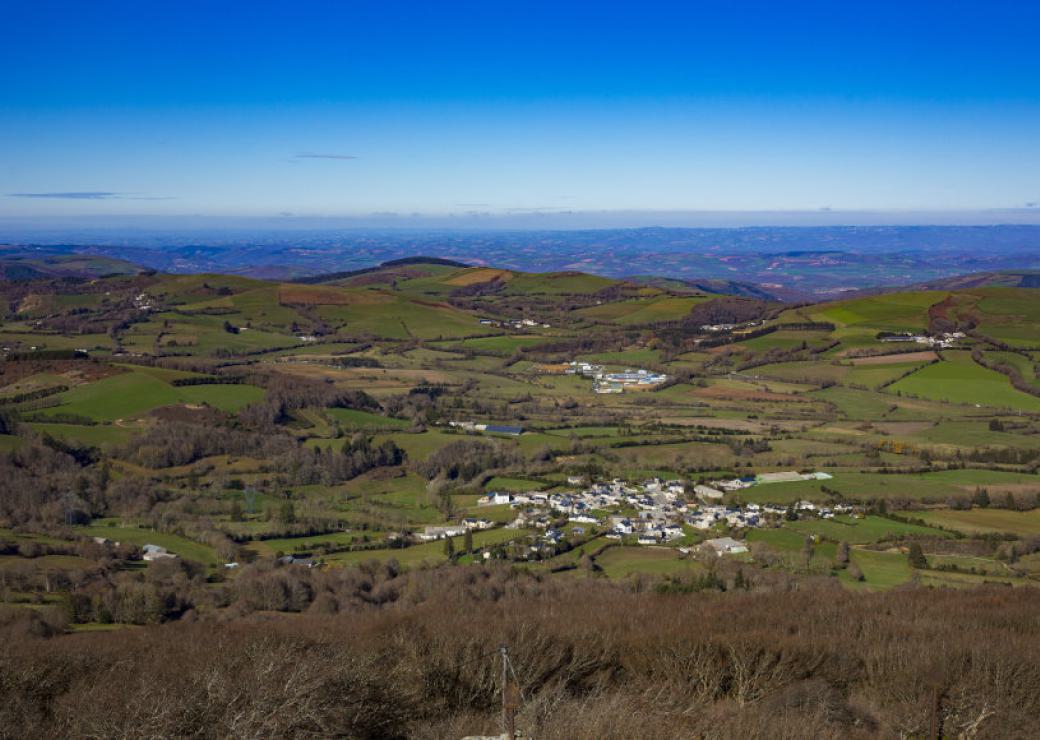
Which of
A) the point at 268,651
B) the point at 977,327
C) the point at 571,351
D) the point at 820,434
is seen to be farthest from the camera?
the point at 571,351

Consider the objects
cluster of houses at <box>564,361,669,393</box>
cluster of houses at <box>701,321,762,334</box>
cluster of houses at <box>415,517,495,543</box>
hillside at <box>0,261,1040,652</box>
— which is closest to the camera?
hillside at <box>0,261,1040,652</box>

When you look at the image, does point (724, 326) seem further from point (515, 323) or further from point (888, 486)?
point (888, 486)

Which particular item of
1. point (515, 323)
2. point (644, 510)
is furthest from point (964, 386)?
point (515, 323)

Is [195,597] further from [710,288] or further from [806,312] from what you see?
[710,288]

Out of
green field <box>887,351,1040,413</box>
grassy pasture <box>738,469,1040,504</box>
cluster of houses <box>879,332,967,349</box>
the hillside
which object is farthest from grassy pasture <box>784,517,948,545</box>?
cluster of houses <box>879,332,967,349</box>

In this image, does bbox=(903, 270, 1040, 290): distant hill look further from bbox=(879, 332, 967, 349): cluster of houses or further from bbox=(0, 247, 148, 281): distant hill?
bbox=(0, 247, 148, 281): distant hill

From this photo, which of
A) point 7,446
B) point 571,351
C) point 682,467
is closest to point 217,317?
point 571,351
